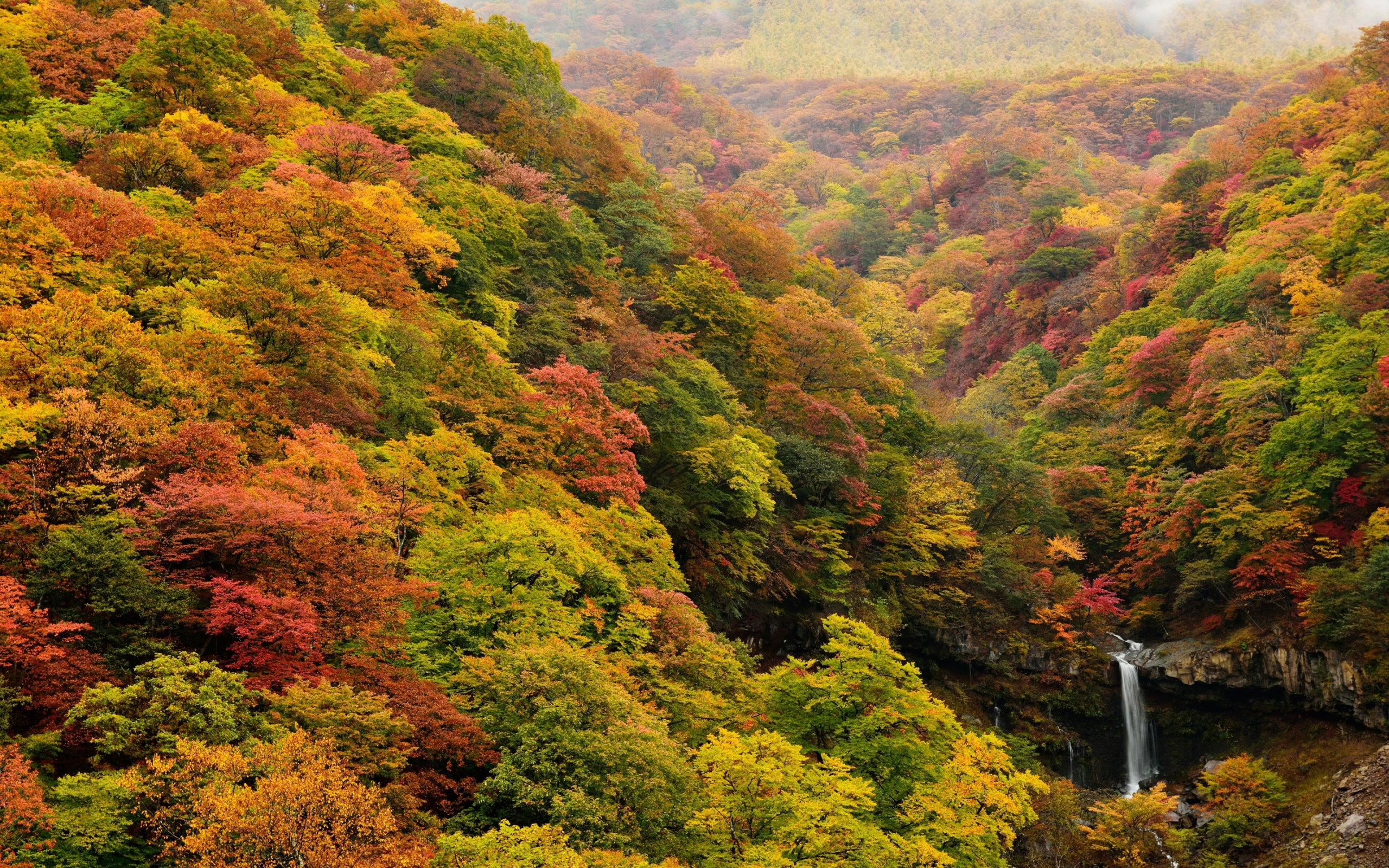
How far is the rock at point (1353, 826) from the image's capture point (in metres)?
20.3

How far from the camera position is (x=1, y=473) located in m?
10.9

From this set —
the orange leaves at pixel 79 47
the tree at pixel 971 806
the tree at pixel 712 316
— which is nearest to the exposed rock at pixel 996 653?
the tree at pixel 712 316

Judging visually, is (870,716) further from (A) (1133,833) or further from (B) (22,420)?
(B) (22,420)

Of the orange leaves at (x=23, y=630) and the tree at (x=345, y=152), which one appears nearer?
the orange leaves at (x=23, y=630)

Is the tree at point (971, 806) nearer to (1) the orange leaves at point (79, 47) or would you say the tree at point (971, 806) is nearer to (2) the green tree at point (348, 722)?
(2) the green tree at point (348, 722)

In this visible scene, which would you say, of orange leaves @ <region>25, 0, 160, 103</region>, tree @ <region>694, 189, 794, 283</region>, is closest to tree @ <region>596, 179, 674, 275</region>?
tree @ <region>694, 189, 794, 283</region>

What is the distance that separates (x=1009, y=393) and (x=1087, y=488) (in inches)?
554

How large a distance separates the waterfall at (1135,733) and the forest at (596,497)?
141 mm

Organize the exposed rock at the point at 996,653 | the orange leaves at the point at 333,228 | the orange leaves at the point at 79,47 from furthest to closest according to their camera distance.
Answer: the exposed rock at the point at 996,653 < the orange leaves at the point at 79,47 < the orange leaves at the point at 333,228

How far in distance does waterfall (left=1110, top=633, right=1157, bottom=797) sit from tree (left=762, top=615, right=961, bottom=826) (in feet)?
54.2

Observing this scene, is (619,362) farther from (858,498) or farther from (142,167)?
(142,167)

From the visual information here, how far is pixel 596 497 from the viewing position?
66.2ft

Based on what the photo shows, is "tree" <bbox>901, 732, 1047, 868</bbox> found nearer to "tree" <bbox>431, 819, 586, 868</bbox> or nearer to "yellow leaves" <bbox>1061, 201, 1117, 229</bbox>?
"tree" <bbox>431, 819, 586, 868</bbox>

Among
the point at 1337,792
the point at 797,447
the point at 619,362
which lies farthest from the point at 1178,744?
the point at 619,362
